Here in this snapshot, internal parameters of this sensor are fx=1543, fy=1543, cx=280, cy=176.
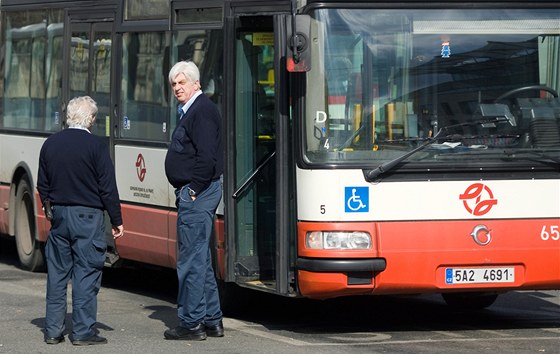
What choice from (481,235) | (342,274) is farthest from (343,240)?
(481,235)

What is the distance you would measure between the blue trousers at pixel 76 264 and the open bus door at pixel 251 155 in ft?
4.49

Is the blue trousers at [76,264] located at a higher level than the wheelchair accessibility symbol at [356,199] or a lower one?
lower

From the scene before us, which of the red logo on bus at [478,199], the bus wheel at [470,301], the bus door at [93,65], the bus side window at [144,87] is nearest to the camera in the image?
the red logo on bus at [478,199]

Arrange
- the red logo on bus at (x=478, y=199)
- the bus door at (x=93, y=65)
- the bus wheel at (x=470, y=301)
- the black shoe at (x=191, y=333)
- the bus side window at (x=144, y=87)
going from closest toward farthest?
the black shoe at (x=191, y=333) < the red logo on bus at (x=478, y=199) < the bus wheel at (x=470, y=301) < the bus side window at (x=144, y=87) < the bus door at (x=93, y=65)

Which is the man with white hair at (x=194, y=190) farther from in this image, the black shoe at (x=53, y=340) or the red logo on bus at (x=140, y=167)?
the red logo on bus at (x=140, y=167)

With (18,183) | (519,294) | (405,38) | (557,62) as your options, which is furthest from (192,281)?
(18,183)

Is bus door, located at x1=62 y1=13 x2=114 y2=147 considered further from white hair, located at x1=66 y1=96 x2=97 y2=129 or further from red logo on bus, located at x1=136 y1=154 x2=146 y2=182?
white hair, located at x1=66 y1=96 x2=97 y2=129

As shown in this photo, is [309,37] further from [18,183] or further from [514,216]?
[18,183]

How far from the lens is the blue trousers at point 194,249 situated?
1052 centimetres

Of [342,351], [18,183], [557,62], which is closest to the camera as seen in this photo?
[342,351]

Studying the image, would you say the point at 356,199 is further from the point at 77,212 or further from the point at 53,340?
the point at 53,340

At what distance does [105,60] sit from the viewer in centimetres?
1377

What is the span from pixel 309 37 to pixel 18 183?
237 inches

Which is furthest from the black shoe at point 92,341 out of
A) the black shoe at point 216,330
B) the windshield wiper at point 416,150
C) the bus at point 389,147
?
the windshield wiper at point 416,150
